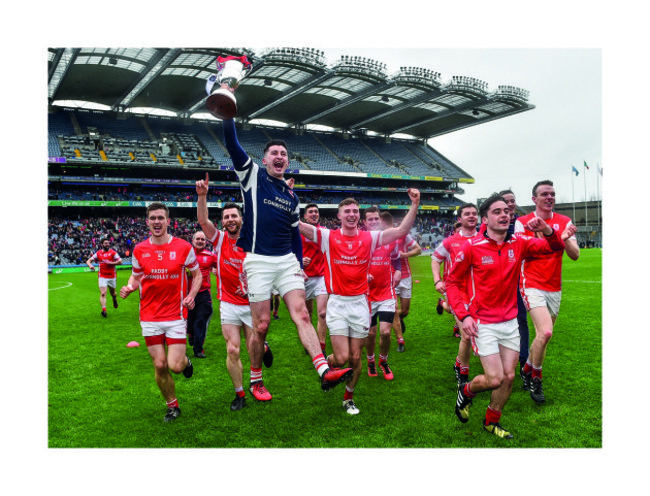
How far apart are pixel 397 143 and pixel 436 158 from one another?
5873 mm

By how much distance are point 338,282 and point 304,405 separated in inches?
61.9

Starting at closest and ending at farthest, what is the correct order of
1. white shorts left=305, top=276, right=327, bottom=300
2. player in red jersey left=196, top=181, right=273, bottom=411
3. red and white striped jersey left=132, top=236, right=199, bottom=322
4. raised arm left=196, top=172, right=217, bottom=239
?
raised arm left=196, top=172, right=217, bottom=239 → red and white striped jersey left=132, top=236, right=199, bottom=322 → player in red jersey left=196, top=181, right=273, bottom=411 → white shorts left=305, top=276, right=327, bottom=300

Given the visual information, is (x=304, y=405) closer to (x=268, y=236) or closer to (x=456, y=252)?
(x=268, y=236)

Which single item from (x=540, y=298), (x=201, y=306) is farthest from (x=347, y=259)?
(x=201, y=306)

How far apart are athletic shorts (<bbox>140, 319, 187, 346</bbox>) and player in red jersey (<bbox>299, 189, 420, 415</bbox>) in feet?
5.73

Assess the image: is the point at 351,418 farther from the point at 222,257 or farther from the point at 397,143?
the point at 397,143

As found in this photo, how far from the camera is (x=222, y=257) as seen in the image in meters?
5.91

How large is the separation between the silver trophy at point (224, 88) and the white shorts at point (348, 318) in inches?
95.8

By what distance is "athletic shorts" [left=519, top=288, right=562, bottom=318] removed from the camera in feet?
18.3

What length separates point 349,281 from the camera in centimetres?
520

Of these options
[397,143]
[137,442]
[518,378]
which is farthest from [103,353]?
[397,143]

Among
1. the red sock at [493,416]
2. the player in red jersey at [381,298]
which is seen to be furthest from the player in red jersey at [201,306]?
the red sock at [493,416]

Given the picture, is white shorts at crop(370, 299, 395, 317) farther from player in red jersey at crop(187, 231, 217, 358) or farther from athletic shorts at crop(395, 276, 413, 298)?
player in red jersey at crop(187, 231, 217, 358)

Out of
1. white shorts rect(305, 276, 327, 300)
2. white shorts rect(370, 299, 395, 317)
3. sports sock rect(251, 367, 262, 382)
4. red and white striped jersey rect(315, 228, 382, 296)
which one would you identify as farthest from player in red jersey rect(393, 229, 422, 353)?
sports sock rect(251, 367, 262, 382)
